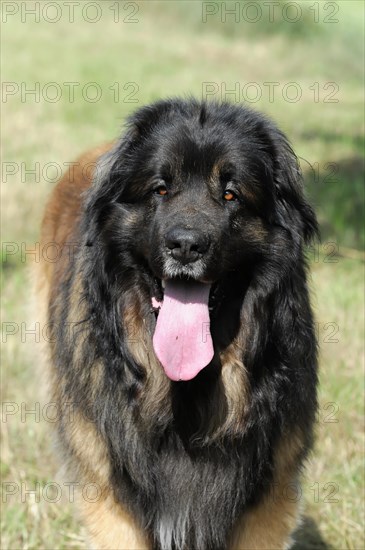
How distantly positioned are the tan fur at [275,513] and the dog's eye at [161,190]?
131cm

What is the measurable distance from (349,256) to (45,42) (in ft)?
52.7

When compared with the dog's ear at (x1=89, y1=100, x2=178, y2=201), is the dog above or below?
below

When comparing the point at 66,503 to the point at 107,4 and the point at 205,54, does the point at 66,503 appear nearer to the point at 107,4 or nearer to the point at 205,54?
the point at 205,54

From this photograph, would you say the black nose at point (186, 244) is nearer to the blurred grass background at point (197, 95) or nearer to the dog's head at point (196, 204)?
the dog's head at point (196, 204)

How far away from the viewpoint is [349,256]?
27.5 feet

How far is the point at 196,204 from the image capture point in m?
3.44

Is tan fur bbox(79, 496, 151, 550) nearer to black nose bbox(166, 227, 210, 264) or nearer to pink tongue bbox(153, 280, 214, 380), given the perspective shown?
pink tongue bbox(153, 280, 214, 380)

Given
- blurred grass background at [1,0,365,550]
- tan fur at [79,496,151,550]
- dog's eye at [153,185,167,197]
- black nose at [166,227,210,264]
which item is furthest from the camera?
blurred grass background at [1,0,365,550]

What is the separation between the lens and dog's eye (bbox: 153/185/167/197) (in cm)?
355

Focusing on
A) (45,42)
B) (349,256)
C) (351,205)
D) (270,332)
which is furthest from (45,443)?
(45,42)

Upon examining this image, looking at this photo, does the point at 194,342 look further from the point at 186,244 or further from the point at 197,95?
the point at 197,95

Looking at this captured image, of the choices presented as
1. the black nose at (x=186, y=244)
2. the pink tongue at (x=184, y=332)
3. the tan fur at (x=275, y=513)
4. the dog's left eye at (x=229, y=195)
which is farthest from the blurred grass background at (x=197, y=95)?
the black nose at (x=186, y=244)

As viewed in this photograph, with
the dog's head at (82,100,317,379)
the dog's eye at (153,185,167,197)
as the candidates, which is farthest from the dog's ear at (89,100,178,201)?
the dog's eye at (153,185,167,197)

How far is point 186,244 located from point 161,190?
1.45ft
